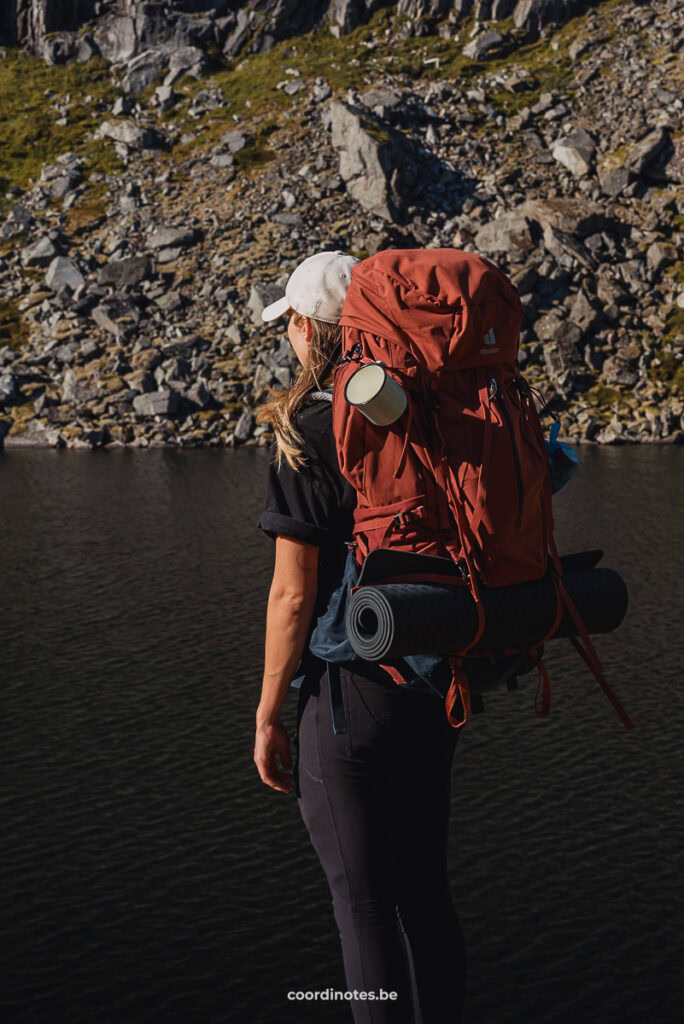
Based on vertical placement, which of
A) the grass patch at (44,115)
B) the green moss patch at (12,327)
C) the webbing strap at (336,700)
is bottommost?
the webbing strap at (336,700)

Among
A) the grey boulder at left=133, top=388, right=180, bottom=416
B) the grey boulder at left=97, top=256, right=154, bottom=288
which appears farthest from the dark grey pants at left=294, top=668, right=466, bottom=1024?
the grey boulder at left=97, top=256, right=154, bottom=288

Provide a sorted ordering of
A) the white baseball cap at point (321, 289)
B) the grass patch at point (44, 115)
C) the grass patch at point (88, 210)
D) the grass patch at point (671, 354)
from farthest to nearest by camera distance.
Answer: the grass patch at point (44, 115) → the grass patch at point (88, 210) → the grass patch at point (671, 354) → the white baseball cap at point (321, 289)

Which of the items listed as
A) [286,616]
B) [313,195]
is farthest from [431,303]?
[313,195]

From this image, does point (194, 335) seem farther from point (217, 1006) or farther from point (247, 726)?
point (217, 1006)

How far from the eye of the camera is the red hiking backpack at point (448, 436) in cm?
379

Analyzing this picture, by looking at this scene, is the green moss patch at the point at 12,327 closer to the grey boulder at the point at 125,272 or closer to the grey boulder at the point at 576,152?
the grey boulder at the point at 125,272

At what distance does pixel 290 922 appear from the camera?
24.3ft

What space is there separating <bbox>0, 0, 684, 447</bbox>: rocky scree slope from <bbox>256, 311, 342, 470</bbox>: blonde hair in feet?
143

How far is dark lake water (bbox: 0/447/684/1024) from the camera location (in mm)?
6559

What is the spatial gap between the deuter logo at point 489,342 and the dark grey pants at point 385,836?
Result: 126 centimetres

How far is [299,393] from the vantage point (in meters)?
4.12

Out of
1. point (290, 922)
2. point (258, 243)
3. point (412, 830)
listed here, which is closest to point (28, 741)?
point (290, 922)

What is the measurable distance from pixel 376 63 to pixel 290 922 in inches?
3207

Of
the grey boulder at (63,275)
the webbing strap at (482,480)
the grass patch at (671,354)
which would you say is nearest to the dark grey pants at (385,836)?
the webbing strap at (482,480)
